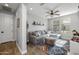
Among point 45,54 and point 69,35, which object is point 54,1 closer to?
point 69,35

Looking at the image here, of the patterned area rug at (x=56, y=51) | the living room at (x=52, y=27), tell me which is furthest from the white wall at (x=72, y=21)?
the patterned area rug at (x=56, y=51)

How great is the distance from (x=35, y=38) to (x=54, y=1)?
90 centimetres

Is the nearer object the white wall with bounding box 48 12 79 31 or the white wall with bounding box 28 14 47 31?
→ the white wall with bounding box 48 12 79 31

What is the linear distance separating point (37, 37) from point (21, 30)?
0.40 metres

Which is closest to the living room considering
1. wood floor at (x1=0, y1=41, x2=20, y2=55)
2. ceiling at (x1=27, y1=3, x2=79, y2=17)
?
ceiling at (x1=27, y1=3, x2=79, y2=17)

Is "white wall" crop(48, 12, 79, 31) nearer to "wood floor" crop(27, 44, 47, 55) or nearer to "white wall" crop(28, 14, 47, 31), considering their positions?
"white wall" crop(28, 14, 47, 31)

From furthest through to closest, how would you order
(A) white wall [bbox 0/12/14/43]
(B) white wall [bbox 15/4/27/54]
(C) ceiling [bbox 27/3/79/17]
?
(A) white wall [bbox 0/12/14/43]
(B) white wall [bbox 15/4/27/54]
(C) ceiling [bbox 27/3/79/17]

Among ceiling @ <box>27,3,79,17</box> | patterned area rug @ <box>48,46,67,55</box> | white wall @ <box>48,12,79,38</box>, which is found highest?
ceiling @ <box>27,3,79,17</box>

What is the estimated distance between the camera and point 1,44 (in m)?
1.58

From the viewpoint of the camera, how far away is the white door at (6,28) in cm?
164

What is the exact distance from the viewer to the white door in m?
1.64

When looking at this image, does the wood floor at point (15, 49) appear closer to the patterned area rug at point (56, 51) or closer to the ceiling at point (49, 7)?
the patterned area rug at point (56, 51)

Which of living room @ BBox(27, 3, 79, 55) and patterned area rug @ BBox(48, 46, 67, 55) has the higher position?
living room @ BBox(27, 3, 79, 55)

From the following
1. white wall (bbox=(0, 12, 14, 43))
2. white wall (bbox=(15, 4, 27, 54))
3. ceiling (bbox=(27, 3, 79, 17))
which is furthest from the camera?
white wall (bbox=(0, 12, 14, 43))
